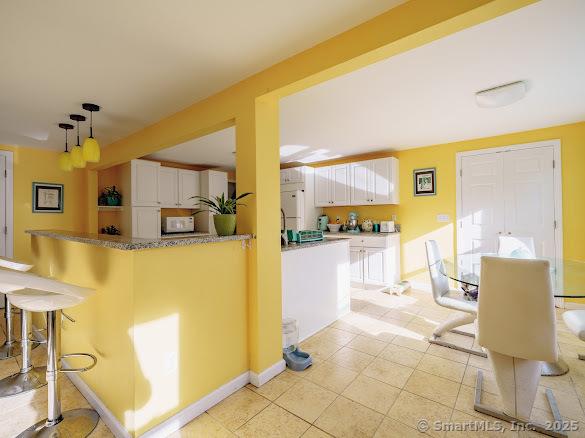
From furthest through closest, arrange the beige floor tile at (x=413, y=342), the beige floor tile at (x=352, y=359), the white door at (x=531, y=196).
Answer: the white door at (x=531, y=196) < the beige floor tile at (x=413, y=342) < the beige floor tile at (x=352, y=359)

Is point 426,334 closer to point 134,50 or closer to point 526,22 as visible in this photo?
Result: point 526,22

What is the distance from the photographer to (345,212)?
5.58m

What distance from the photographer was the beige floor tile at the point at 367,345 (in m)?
2.54

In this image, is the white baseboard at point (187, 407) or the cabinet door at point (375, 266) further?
the cabinet door at point (375, 266)

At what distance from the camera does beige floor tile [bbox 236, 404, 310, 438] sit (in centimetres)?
159

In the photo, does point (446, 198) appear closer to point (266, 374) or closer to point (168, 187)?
point (266, 374)

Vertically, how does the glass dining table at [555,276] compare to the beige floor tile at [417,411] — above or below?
above

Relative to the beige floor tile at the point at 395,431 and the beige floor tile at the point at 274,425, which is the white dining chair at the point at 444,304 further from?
the beige floor tile at the point at 274,425

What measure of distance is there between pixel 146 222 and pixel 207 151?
1.54 m

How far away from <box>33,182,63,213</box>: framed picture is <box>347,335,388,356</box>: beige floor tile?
4646 mm

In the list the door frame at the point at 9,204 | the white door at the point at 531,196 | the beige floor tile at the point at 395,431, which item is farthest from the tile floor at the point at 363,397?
the door frame at the point at 9,204

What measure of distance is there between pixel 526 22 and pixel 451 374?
2398 mm

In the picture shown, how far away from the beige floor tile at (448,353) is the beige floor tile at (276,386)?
1294 mm

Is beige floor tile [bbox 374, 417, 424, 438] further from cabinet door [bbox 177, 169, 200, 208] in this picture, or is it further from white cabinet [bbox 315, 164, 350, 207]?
cabinet door [bbox 177, 169, 200, 208]
